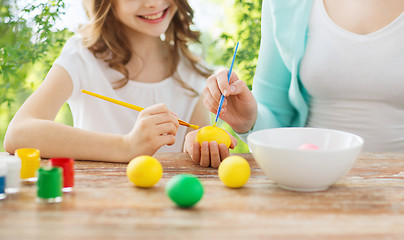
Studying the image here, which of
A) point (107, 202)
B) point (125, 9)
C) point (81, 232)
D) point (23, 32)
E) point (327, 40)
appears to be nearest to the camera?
point (81, 232)

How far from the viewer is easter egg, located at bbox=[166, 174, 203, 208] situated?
0.73m

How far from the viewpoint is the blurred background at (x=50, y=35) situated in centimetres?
232

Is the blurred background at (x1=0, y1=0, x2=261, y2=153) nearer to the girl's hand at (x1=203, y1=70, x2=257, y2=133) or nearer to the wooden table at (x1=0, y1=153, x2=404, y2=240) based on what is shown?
the girl's hand at (x1=203, y1=70, x2=257, y2=133)

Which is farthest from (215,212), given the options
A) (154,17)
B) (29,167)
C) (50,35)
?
(50,35)

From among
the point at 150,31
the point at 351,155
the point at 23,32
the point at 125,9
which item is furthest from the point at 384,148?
the point at 23,32

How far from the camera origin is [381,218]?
71 centimetres

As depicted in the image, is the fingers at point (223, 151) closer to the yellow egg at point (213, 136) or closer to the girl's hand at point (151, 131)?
the yellow egg at point (213, 136)

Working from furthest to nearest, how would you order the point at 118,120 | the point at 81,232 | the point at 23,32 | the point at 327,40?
the point at 23,32, the point at 118,120, the point at 327,40, the point at 81,232

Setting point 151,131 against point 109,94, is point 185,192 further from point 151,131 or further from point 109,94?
point 109,94

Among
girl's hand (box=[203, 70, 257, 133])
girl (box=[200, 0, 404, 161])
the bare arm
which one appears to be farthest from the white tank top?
the bare arm

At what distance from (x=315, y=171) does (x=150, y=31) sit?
1070 millimetres

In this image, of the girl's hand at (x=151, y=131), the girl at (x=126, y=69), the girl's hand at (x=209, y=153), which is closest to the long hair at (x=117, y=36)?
the girl at (x=126, y=69)

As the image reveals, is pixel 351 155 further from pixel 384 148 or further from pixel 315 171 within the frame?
pixel 384 148

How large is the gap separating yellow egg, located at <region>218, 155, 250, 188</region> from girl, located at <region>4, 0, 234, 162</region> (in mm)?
677
